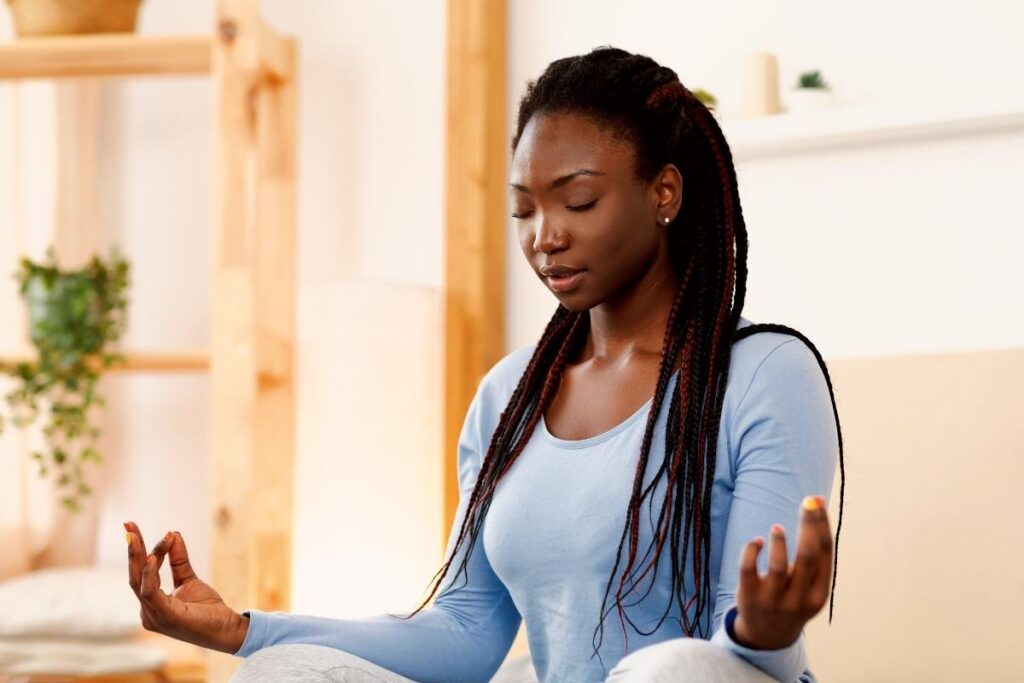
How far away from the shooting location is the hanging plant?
2604mm

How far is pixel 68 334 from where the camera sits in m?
2.61

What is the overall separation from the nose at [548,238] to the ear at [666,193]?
106 millimetres

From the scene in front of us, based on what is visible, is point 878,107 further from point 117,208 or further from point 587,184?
point 117,208

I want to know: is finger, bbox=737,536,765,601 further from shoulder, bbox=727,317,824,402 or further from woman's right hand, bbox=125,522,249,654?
woman's right hand, bbox=125,522,249,654

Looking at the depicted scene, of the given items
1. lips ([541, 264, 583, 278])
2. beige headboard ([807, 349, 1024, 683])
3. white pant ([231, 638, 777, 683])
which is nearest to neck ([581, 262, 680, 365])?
lips ([541, 264, 583, 278])

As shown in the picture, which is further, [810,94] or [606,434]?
[810,94]

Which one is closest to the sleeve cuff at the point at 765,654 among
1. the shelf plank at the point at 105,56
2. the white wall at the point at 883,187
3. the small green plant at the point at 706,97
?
the white wall at the point at 883,187

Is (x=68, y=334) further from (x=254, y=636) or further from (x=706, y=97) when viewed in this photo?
(x=254, y=636)

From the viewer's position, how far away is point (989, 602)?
5.68ft

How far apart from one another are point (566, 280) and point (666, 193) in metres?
0.13

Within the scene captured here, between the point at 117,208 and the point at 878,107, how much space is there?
168 cm

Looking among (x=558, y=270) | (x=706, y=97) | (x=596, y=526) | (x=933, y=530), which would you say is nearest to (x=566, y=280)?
(x=558, y=270)

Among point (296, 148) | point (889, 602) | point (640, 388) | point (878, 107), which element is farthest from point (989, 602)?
point (296, 148)

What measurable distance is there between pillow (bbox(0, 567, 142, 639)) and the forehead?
4.99ft
